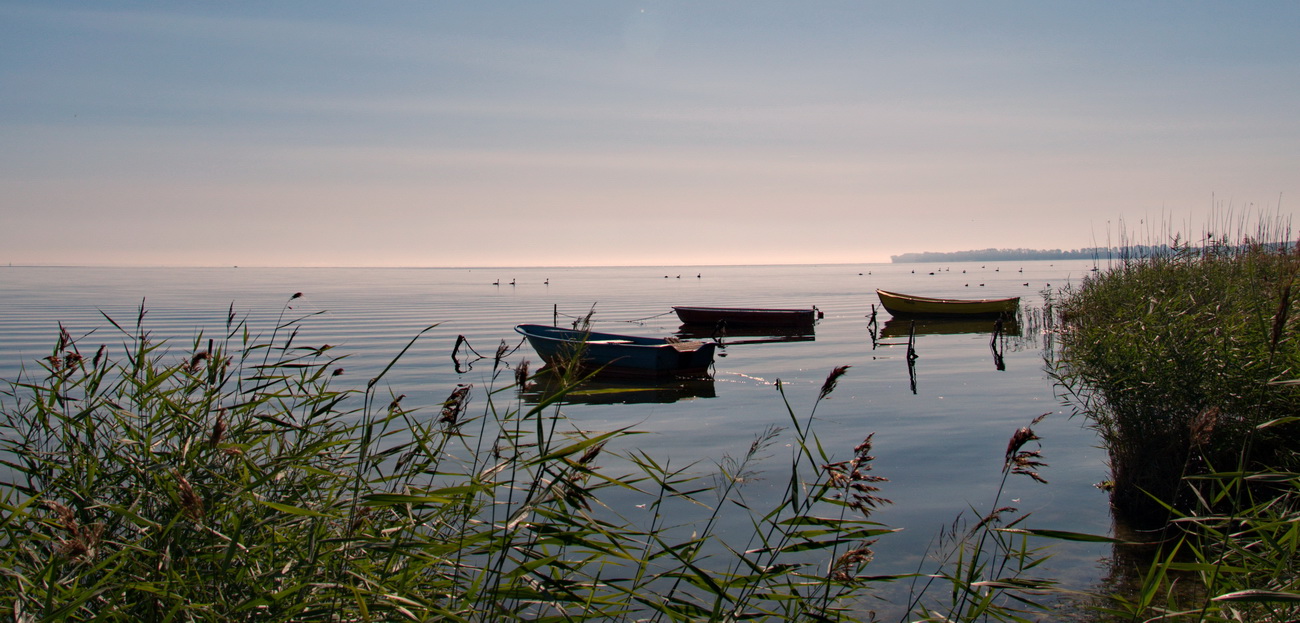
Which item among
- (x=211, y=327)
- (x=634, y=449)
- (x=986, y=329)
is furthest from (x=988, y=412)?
(x=211, y=327)

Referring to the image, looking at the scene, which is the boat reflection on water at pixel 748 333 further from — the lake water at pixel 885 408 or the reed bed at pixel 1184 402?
the reed bed at pixel 1184 402

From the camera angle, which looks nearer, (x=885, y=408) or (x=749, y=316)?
(x=885, y=408)

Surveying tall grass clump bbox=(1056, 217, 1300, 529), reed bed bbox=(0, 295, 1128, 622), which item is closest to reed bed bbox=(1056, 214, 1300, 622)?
tall grass clump bbox=(1056, 217, 1300, 529)

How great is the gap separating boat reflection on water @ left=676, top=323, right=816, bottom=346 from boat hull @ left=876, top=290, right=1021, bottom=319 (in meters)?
8.92

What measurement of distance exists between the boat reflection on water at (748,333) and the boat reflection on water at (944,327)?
405 centimetres

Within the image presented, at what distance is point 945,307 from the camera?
49125mm

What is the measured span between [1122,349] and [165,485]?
9.63 meters

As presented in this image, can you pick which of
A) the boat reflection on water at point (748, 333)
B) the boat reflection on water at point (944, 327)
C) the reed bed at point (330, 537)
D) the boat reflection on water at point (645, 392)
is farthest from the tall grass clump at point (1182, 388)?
Result: the boat reflection on water at point (944, 327)

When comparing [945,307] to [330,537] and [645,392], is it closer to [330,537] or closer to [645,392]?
[645,392]

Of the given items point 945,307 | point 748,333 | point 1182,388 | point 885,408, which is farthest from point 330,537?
point 945,307

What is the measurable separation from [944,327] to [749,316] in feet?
36.2

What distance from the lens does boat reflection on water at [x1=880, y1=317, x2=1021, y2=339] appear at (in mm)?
42344

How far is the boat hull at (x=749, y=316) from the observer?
143 ft

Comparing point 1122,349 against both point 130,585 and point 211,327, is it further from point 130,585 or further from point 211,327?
point 211,327
